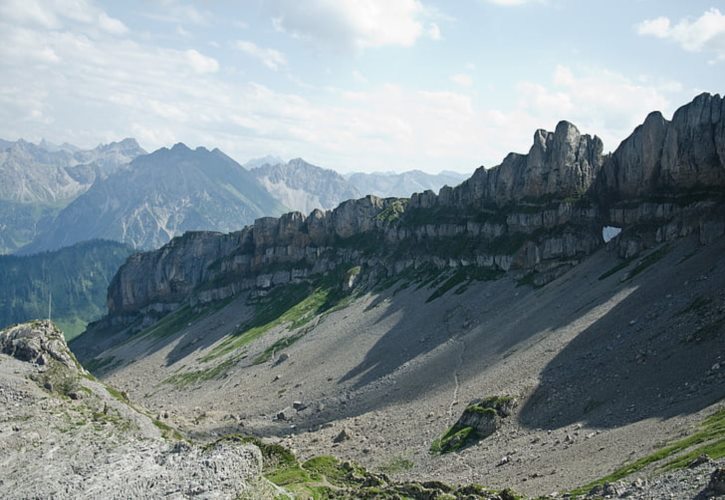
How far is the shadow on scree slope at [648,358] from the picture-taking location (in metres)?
70.8

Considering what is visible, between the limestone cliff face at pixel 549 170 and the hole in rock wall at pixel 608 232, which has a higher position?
the limestone cliff face at pixel 549 170

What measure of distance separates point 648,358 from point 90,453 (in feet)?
214

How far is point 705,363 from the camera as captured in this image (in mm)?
72375

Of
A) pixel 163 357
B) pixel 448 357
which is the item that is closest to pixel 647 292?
pixel 448 357

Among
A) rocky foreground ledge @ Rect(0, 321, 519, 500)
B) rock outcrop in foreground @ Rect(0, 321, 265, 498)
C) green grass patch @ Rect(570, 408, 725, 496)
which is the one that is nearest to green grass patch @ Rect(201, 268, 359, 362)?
rocky foreground ledge @ Rect(0, 321, 519, 500)

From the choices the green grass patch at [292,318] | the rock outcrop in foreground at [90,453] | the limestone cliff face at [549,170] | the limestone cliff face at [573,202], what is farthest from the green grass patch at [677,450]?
the green grass patch at [292,318]

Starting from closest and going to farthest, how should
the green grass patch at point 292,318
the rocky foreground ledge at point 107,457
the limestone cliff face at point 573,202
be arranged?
the rocky foreground ledge at point 107,457 → the limestone cliff face at point 573,202 → the green grass patch at point 292,318

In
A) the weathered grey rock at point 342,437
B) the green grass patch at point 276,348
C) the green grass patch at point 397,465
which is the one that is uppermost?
the green grass patch at point 276,348

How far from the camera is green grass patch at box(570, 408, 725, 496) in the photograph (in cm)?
5141

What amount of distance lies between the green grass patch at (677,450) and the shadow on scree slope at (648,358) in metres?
7.89

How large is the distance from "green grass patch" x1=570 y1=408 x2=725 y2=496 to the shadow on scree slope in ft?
25.9

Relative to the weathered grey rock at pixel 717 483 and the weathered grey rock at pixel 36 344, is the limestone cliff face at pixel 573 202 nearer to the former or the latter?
the weathered grey rock at pixel 717 483

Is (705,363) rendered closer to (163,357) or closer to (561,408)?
(561,408)

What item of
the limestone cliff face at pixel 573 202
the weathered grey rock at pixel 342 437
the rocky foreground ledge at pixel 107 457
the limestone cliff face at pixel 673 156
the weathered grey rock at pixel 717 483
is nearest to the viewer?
the weathered grey rock at pixel 717 483
